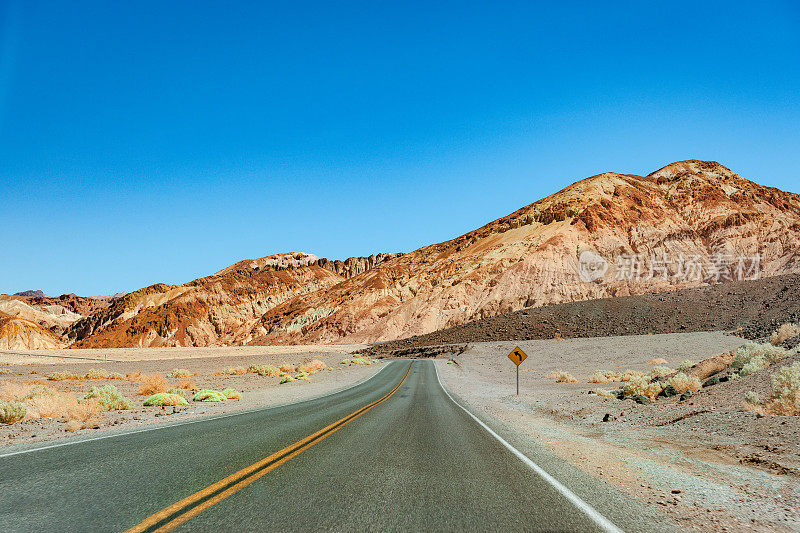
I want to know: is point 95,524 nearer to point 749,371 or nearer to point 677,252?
point 749,371

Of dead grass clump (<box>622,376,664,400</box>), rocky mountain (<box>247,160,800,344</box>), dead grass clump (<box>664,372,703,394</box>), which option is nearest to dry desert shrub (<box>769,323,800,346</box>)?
dead grass clump (<box>622,376,664,400</box>)

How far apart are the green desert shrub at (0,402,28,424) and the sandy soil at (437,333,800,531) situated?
13.1 m

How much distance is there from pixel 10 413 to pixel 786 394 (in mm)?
19006

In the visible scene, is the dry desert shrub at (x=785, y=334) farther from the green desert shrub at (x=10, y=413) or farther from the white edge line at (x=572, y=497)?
the green desert shrub at (x=10, y=413)

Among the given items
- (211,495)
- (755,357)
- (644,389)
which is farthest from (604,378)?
(211,495)

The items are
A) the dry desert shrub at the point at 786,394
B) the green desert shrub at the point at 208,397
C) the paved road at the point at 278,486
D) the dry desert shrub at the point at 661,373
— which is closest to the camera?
the paved road at the point at 278,486

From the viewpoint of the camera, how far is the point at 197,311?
122m

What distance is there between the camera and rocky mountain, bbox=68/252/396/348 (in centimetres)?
11544

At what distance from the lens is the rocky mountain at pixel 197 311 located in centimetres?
11544

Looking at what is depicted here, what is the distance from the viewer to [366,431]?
10.4 meters

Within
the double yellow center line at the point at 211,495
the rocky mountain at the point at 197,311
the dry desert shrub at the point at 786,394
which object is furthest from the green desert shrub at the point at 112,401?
the rocky mountain at the point at 197,311

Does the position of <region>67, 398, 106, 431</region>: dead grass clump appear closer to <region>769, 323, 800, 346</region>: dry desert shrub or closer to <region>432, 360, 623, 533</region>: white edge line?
<region>432, 360, 623, 533</region>: white edge line

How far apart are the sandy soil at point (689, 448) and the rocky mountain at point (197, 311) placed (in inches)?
4435

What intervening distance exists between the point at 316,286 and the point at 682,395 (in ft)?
469
